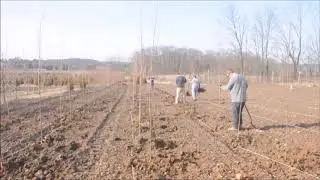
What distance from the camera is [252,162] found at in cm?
832

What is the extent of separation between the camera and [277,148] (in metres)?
9.72

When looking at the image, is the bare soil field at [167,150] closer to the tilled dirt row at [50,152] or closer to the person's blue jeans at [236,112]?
the tilled dirt row at [50,152]

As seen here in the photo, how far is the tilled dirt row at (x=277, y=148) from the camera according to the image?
7.64 metres

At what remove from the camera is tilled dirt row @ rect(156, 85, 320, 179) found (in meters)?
7.64

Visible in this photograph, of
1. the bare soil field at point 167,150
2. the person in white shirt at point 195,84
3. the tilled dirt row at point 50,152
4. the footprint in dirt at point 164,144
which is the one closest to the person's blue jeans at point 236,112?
the bare soil field at point 167,150

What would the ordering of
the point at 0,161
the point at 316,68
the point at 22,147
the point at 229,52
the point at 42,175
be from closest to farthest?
the point at 42,175 < the point at 0,161 < the point at 22,147 < the point at 316,68 < the point at 229,52

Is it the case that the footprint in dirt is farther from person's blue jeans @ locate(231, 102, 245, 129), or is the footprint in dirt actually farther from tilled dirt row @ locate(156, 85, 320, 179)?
person's blue jeans @ locate(231, 102, 245, 129)

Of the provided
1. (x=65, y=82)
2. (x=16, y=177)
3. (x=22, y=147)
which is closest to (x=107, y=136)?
(x=22, y=147)

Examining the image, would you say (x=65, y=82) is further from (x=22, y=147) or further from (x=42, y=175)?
(x=42, y=175)

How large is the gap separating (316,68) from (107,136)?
162ft

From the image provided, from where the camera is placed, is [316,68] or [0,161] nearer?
[0,161]

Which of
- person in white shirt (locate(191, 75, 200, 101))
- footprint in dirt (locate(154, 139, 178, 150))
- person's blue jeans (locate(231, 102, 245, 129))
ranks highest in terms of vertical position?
person in white shirt (locate(191, 75, 200, 101))

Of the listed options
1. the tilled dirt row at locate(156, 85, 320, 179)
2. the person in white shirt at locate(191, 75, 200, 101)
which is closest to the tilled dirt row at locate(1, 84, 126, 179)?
the tilled dirt row at locate(156, 85, 320, 179)

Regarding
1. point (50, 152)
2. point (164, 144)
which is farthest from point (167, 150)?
point (50, 152)
